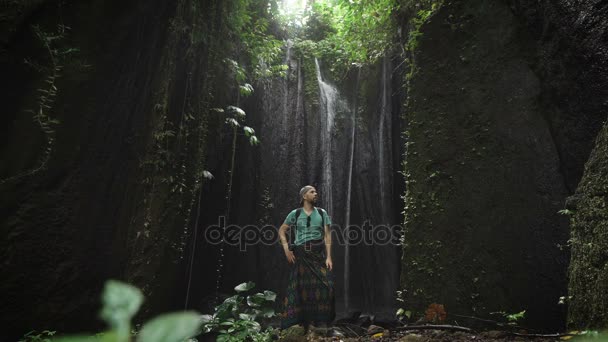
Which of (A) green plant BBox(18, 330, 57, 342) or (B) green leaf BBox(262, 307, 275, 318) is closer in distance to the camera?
(A) green plant BBox(18, 330, 57, 342)

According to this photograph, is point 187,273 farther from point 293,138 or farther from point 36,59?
point 293,138

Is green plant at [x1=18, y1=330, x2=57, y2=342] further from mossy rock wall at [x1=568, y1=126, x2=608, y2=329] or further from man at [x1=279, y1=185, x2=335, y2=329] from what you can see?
mossy rock wall at [x1=568, y1=126, x2=608, y2=329]

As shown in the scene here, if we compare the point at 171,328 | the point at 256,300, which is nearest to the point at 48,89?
the point at 256,300

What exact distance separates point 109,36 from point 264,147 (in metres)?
4.91

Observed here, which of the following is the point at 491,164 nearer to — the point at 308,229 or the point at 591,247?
the point at 591,247

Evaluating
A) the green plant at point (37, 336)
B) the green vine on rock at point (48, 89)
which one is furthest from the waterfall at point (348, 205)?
the green vine on rock at point (48, 89)

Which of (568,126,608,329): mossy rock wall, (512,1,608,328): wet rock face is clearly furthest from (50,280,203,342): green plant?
(512,1,608,328): wet rock face

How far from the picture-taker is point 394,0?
5734mm

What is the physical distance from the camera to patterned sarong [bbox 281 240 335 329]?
4.36 metres

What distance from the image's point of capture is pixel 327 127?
935 centimetres

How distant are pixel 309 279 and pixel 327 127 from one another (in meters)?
5.58

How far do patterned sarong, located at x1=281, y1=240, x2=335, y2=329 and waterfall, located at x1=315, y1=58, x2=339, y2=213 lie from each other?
426 centimetres

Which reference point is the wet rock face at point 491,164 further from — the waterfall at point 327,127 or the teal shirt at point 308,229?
the waterfall at point 327,127

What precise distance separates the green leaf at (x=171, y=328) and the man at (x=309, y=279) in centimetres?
400
